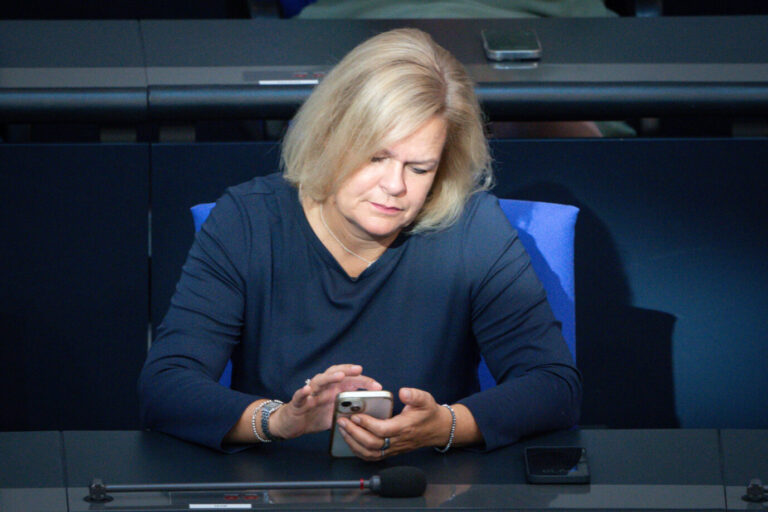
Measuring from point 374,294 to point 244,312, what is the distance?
0.20 m

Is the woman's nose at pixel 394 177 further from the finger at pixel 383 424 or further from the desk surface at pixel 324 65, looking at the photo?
the desk surface at pixel 324 65

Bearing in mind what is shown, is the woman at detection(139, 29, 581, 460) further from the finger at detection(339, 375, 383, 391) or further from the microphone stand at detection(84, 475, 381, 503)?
the microphone stand at detection(84, 475, 381, 503)

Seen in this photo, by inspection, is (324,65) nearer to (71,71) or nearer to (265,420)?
(71,71)

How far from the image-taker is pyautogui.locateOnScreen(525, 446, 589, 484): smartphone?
1.14m

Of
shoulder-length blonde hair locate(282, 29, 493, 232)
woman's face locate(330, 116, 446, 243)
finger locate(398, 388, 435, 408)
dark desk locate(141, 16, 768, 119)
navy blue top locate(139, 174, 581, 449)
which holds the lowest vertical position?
finger locate(398, 388, 435, 408)

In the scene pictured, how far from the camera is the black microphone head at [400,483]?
1.09 meters

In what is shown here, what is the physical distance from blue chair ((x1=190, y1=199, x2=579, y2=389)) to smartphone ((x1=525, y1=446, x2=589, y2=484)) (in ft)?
1.70

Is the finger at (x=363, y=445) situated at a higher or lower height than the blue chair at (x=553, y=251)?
lower

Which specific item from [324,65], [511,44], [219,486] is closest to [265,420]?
[219,486]

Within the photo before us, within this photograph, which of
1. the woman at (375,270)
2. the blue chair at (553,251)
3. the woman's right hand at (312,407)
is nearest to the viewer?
the woman's right hand at (312,407)

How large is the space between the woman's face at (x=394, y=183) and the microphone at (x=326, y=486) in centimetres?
54

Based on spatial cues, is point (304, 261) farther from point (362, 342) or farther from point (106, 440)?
point (106, 440)

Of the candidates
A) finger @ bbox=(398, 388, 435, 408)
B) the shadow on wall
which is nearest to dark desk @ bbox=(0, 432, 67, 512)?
finger @ bbox=(398, 388, 435, 408)

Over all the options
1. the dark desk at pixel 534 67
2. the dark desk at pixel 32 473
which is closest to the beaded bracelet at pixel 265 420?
the dark desk at pixel 32 473
